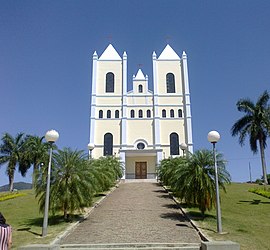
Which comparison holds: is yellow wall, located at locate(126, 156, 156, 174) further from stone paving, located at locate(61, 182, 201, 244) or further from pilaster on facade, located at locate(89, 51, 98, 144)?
stone paving, located at locate(61, 182, 201, 244)

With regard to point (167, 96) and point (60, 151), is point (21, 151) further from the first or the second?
point (60, 151)

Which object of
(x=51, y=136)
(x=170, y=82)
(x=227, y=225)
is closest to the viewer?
(x=51, y=136)

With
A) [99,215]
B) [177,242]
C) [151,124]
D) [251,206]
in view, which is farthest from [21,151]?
[177,242]

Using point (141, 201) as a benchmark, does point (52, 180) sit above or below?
above

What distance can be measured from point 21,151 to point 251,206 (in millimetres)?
27507

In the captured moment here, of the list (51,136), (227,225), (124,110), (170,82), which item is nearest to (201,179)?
(227,225)

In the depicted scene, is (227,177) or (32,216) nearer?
(227,177)

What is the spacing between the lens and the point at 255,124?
94.0 ft

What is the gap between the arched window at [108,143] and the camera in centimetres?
3944

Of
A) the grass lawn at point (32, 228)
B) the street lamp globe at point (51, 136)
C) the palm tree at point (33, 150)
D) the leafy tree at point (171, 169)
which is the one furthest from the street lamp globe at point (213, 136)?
the palm tree at point (33, 150)

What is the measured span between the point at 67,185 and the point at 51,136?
78.4 inches

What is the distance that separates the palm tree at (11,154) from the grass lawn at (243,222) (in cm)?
2544

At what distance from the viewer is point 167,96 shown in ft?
136

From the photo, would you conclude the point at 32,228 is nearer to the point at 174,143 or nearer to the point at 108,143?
the point at 108,143
